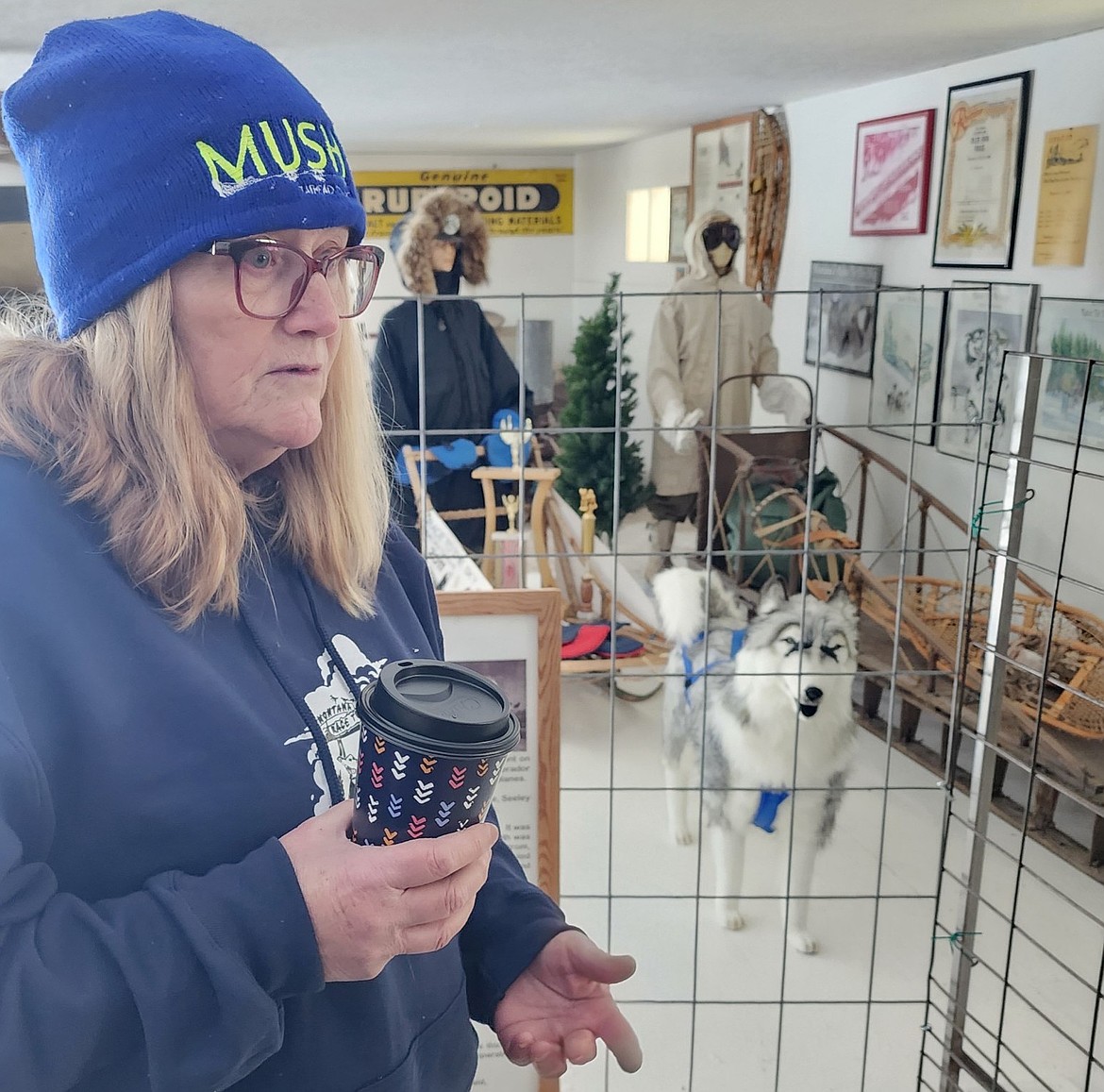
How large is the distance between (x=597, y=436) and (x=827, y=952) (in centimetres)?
287

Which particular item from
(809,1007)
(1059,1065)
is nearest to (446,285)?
(809,1007)

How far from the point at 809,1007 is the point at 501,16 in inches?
87.7

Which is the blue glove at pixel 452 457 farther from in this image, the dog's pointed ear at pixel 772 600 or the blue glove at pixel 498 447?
the dog's pointed ear at pixel 772 600

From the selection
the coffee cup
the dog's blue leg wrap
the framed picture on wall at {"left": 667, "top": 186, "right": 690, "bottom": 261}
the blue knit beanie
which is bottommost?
the dog's blue leg wrap

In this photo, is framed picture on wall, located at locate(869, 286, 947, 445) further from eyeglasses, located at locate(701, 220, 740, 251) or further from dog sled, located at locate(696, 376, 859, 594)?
eyeglasses, located at locate(701, 220, 740, 251)

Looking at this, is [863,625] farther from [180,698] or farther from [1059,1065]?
[180,698]

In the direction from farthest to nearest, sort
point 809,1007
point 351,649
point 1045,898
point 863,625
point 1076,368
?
1. point 863,625
2. point 1076,368
3. point 1045,898
4. point 809,1007
5. point 351,649

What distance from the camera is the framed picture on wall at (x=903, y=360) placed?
360cm

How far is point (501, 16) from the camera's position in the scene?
2.52 meters

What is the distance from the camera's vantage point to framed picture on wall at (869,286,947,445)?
11.8 feet

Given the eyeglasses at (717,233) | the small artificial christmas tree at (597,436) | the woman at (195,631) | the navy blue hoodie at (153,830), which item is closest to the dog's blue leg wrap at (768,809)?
the woman at (195,631)

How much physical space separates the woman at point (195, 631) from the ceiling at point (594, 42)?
1.88 metres

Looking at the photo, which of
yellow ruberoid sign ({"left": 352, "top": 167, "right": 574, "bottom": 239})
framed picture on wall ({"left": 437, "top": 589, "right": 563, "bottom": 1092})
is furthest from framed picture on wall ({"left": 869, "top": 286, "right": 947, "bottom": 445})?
yellow ruberoid sign ({"left": 352, "top": 167, "right": 574, "bottom": 239})

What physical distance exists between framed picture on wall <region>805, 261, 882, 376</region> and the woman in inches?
130
